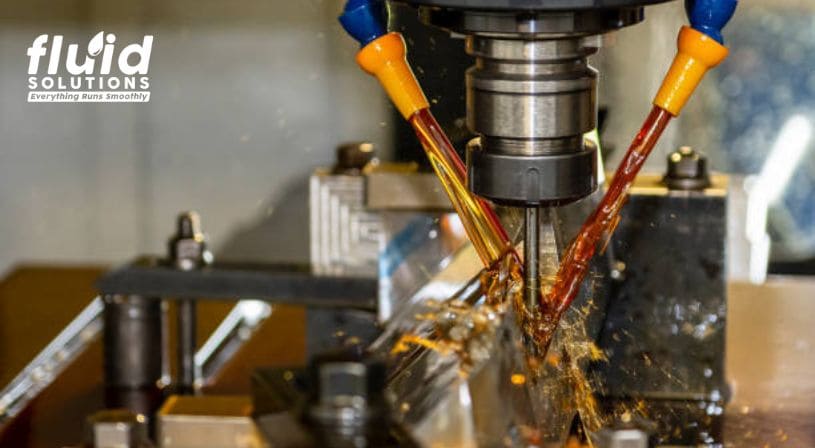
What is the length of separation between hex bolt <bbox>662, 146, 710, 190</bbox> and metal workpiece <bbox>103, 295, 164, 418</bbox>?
1.38ft

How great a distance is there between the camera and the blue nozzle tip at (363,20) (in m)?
0.82

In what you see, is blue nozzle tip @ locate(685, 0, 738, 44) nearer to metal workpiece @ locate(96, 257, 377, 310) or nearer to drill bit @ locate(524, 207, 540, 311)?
drill bit @ locate(524, 207, 540, 311)

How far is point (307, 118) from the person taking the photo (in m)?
1.23

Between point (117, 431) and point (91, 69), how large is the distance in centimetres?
29

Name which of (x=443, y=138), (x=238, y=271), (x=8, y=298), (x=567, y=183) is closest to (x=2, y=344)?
(x=8, y=298)

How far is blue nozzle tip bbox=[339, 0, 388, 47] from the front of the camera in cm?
82

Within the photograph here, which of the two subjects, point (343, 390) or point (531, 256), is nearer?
point (343, 390)

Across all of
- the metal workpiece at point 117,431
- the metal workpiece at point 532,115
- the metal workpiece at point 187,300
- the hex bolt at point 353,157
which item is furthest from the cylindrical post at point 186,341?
the metal workpiece at point 532,115

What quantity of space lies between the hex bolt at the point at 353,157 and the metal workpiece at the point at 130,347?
0.19 metres

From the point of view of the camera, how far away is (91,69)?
3.10ft

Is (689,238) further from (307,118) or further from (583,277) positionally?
(307,118)

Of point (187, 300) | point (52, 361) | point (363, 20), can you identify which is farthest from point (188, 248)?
point (363, 20)

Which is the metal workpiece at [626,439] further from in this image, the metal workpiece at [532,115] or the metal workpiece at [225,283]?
the metal workpiece at [225,283]

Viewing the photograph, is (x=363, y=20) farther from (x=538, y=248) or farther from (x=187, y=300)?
(x=187, y=300)
